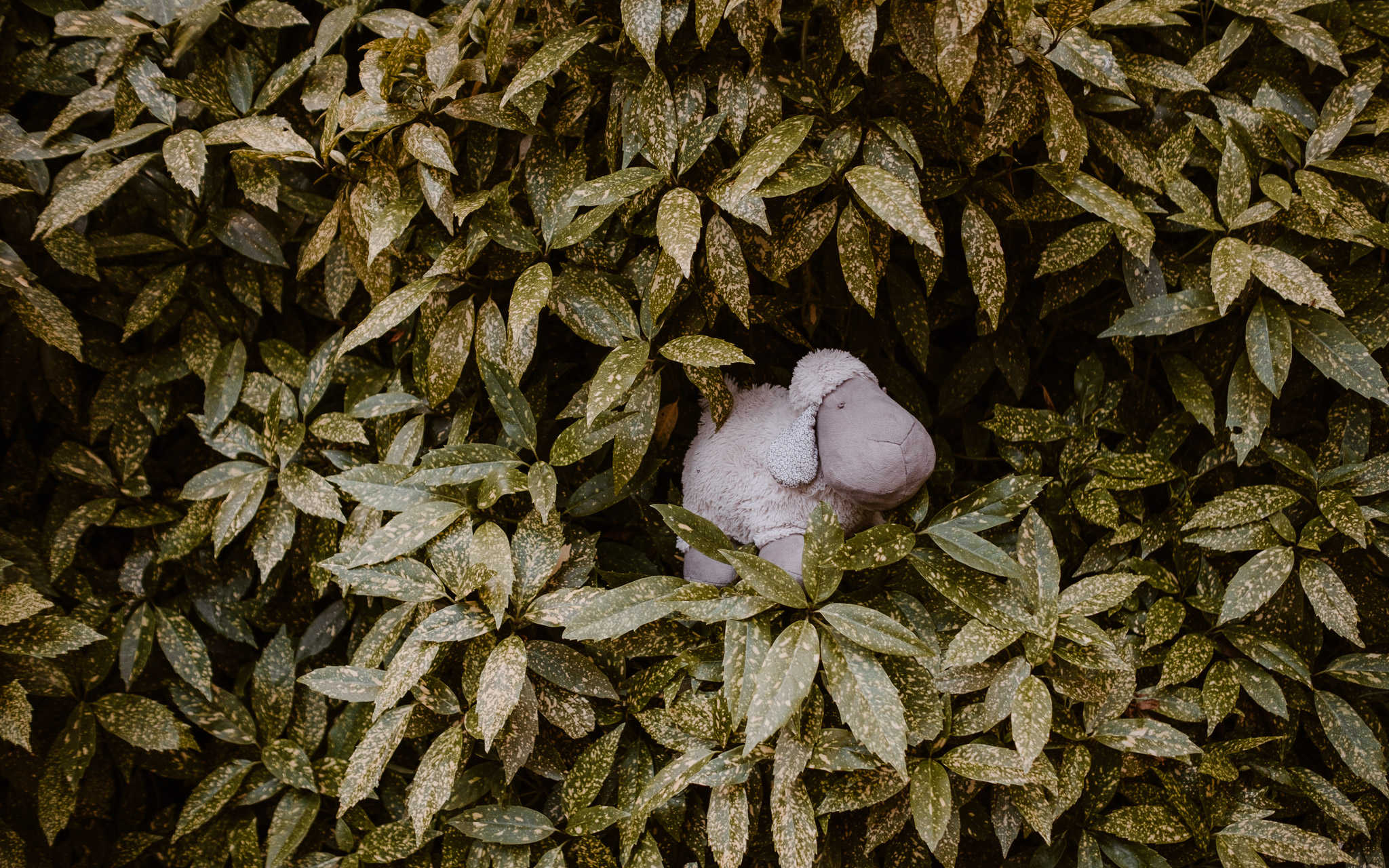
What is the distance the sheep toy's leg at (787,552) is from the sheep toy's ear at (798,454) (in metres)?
0.08

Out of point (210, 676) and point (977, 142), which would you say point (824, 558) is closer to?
point (977, 142)

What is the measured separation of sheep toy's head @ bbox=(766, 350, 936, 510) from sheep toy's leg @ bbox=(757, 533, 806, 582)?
8cm

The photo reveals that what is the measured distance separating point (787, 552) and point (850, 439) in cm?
19

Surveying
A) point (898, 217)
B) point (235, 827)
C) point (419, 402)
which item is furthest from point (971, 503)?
point (235, 827)

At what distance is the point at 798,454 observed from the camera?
1.09 metres

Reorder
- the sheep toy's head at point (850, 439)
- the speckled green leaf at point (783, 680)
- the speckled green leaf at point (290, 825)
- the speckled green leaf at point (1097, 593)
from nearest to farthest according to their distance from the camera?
the speckled green leaf at point (783, 680) → the sheep toy's head at point (850, 439) → the speckled green leaf at point (1097, 593) → the speckled green leaf at point (290, 825)

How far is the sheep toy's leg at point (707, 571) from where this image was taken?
1.13 metres

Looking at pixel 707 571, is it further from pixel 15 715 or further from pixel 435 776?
pixel 15 715

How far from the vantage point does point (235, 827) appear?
1.38 m

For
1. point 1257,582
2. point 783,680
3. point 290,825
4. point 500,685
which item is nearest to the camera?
point 783,680

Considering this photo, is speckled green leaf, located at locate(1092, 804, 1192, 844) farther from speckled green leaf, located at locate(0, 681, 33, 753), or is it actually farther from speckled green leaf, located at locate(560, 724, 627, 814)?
speckled green leaf, located at locate(0, 681, 33, 753)

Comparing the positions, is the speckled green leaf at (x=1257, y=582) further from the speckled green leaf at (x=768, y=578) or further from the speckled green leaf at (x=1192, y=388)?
the speckled green leaf at (x=768, y=578)

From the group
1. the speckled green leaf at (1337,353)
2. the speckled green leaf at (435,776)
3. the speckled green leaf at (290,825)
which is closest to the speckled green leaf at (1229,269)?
the speckled green leaf at (1337,353)

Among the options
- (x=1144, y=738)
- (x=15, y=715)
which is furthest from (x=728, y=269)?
(x=15, y=715)
